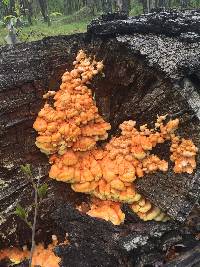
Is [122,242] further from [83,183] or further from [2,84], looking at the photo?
[2,84]

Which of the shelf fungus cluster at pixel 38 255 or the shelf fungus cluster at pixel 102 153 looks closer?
the shelf fungus cluster at pixel 102 153

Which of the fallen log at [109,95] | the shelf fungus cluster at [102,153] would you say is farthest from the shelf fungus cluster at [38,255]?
the shelf fungus cluster at [102,153]

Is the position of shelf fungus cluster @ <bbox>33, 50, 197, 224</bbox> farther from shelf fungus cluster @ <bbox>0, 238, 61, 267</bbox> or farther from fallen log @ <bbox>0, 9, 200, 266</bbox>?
shelf fungus cluster @ <bbox>0, 238, 61, 267</bbox>

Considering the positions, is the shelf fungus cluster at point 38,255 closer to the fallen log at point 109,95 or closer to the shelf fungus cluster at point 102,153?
the fallen log at point 109,95

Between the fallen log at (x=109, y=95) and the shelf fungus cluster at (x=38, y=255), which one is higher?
the fallen log at (x=109, y=95)

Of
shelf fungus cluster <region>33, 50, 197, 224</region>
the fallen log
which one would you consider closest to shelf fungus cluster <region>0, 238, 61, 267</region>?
the fallen log

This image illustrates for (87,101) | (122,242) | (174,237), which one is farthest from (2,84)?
(174,237)
